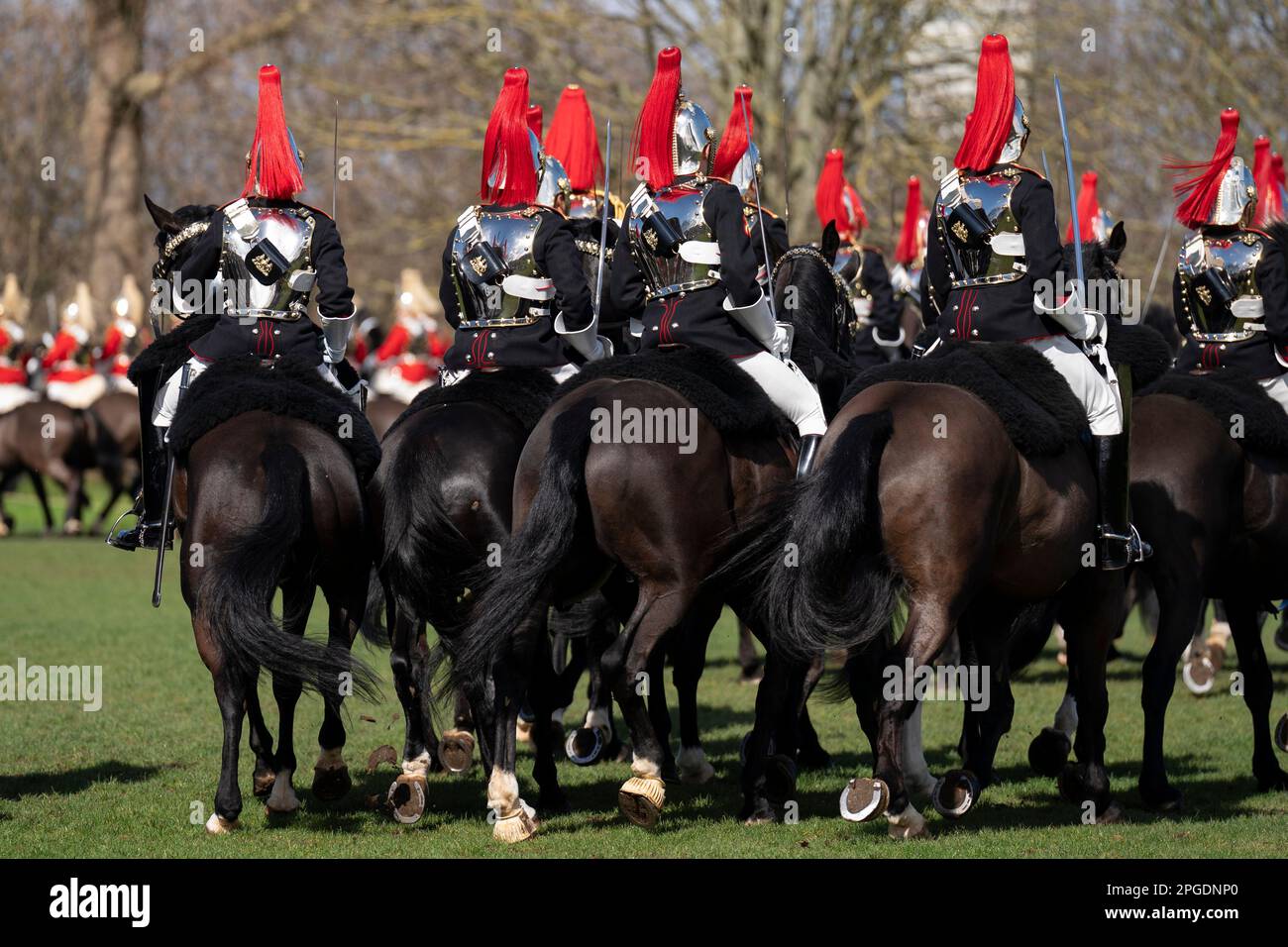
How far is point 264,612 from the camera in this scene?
732 cm

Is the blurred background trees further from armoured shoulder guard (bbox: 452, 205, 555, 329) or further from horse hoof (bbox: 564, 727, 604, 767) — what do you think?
horse hoof (bbox: 564, 727, 604, 767)

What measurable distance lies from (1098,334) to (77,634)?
30.1ft

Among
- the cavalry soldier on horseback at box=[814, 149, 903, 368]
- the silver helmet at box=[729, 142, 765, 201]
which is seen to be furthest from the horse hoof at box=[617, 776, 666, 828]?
the cavalry soldier on horseback at box=[814, 149, 903, 368]

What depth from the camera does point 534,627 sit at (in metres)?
7.46

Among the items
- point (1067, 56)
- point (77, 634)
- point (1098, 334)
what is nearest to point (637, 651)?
point (1098, 334)

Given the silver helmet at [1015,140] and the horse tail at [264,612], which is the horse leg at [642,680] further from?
the silver helmet at [1015,140]

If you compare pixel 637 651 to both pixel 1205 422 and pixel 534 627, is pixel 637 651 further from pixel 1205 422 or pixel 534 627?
pixel 1205 422

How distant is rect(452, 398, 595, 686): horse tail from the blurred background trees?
36.0 feet

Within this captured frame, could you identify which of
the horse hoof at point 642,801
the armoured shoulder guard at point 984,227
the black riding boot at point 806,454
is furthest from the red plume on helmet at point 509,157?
the horse hoof at point 642,801

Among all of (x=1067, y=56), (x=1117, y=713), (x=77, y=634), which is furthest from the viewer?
(x=1067, y=56)

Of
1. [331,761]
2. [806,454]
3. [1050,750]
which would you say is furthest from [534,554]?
[1050,750]

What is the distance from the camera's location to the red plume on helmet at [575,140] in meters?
11.4

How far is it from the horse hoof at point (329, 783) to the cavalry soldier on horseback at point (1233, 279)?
4.70m

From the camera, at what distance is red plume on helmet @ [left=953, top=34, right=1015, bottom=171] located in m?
7.84
